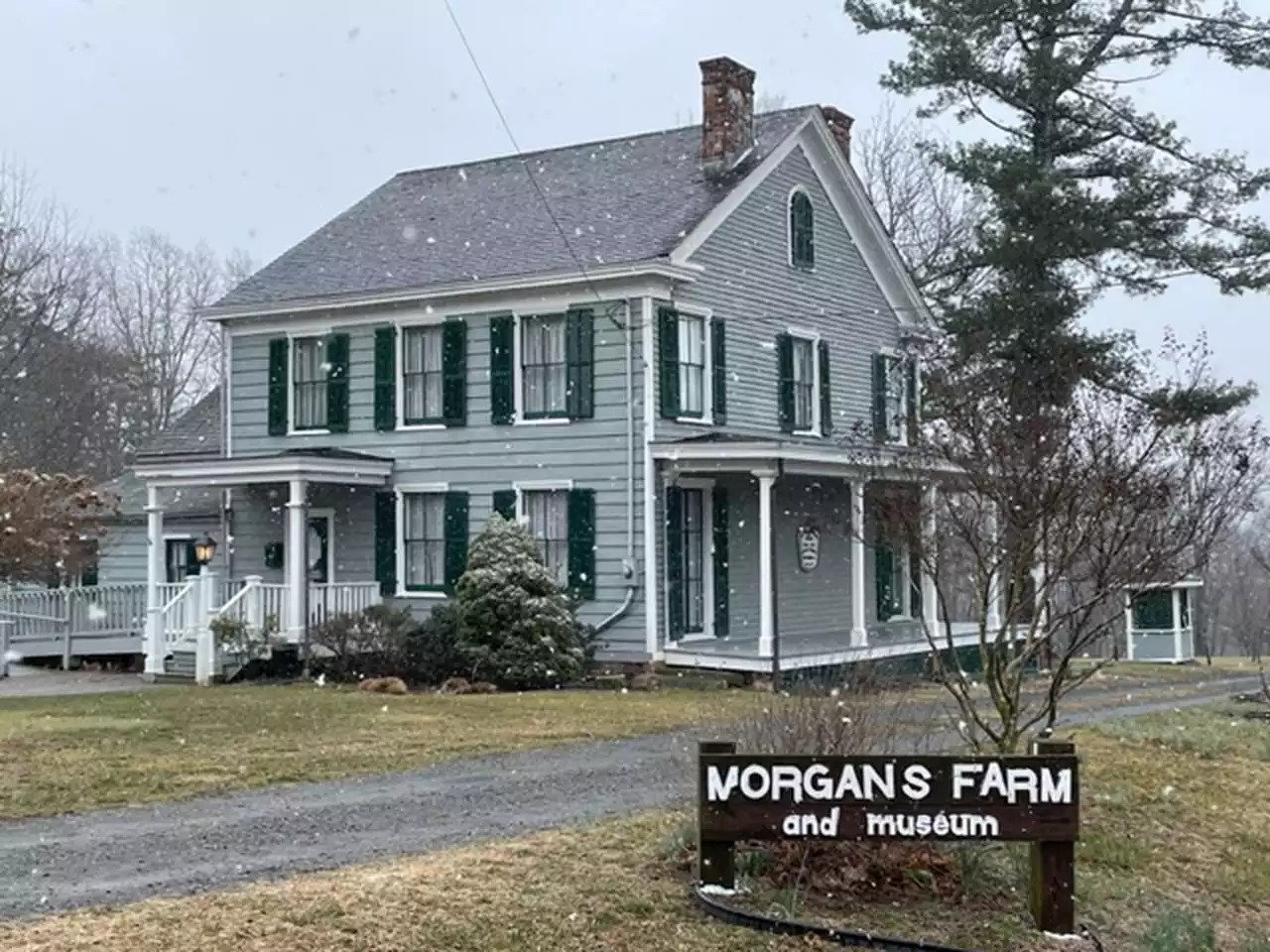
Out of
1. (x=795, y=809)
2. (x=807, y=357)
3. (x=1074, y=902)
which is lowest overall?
(x=1074, y=902)

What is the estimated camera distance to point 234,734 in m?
14.0

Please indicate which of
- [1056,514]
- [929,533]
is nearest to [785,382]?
[929,533]

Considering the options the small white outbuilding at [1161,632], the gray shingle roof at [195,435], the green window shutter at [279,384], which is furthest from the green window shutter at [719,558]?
the small white outbuilding at [1161,632]

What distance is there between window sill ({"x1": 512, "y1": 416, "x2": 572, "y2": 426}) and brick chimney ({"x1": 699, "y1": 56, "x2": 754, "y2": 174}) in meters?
4.53

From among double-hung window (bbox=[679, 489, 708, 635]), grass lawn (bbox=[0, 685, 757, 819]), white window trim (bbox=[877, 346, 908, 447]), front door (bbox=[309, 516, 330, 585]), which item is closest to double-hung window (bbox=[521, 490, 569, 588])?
double-hung window (bbox=[679, 489, 708, 635])

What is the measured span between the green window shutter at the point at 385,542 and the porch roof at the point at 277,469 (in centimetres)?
32

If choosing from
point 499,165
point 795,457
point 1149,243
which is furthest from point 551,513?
point 1149,243

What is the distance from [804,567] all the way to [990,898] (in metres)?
15.8

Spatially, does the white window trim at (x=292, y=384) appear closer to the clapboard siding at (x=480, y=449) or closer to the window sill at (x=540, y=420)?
the clapboard siding at (x=480, y=449)

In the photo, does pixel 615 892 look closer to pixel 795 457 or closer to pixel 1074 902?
pixel 1074 902

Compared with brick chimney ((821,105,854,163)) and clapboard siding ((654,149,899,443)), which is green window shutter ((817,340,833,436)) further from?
brick chimney ((821,105,854,163))

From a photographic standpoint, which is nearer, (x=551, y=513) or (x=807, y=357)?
(x=551, y=513)

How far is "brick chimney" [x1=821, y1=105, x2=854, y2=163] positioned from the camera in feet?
85.5

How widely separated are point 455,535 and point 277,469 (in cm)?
267
